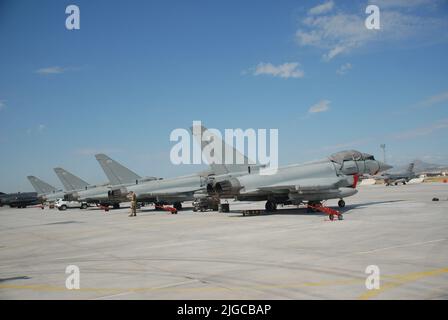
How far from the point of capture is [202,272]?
31.5ft

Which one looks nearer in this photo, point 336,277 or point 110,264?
point 336,277

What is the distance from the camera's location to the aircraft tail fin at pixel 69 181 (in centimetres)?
5981

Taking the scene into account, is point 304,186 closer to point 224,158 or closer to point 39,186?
point 224,158

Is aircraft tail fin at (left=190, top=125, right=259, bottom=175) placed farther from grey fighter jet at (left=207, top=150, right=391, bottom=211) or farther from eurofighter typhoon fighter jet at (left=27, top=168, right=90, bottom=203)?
eurofighter typhoon fighter jet at (left=27, top=168, right=90, bottom=203)

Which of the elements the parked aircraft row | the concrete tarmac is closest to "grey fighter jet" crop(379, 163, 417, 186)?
the parked aircraft row

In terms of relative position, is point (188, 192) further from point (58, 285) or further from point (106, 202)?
point (58, 285)

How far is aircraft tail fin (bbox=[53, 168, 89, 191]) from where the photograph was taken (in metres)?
59.8

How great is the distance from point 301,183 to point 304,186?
63 centimetres

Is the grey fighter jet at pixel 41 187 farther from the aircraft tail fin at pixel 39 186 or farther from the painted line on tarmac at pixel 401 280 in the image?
the painted line on tarmac at pixel 401 280

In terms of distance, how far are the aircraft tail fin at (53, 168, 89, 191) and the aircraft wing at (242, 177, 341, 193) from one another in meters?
41.1

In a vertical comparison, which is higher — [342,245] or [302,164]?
[302,164]
